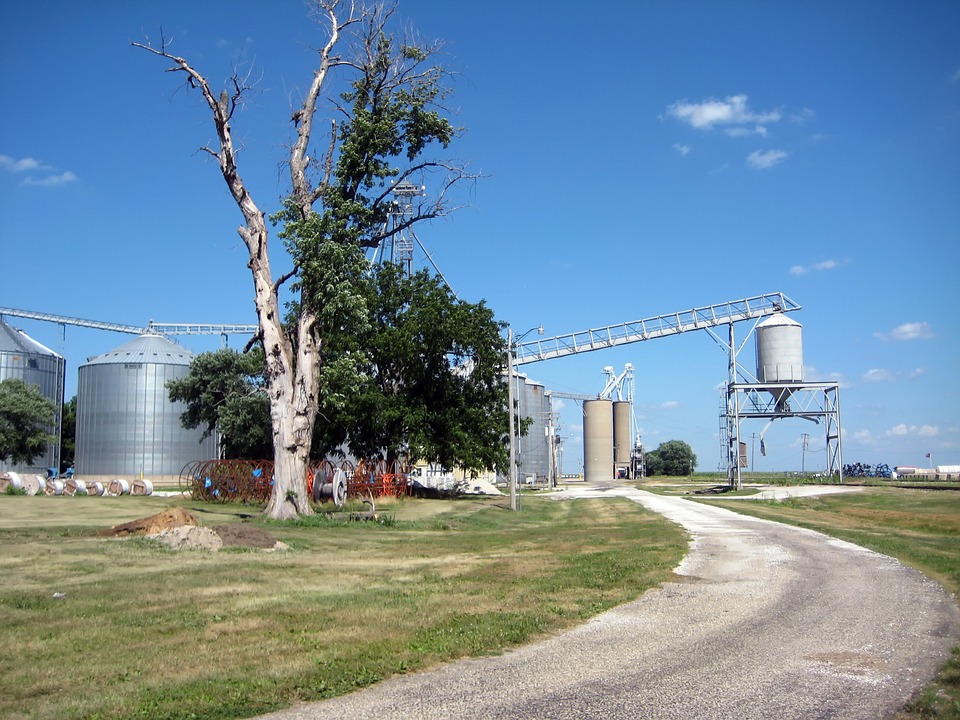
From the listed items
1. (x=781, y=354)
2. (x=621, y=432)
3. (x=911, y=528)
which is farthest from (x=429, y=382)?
(x=621, y=432)

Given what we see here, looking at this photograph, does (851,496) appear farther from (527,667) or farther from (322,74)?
(527,667)

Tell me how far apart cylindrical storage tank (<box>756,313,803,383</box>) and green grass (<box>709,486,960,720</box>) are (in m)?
11.4

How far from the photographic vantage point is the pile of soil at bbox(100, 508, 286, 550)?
1908 centimetres

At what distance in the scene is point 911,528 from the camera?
109 ft

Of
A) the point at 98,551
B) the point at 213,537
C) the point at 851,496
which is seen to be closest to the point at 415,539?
the point at 213,537

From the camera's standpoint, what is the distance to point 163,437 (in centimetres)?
8394

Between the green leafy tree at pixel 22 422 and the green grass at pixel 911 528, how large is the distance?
177 ft

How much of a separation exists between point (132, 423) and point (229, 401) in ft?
105

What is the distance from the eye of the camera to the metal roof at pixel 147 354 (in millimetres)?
85438

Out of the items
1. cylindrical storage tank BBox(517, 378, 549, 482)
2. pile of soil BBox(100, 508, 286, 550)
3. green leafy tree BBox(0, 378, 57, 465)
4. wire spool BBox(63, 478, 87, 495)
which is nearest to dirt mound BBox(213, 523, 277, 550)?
pile of soil BBox(100, 508, 286, 550)

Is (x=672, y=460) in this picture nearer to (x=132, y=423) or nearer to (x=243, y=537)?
(x=132, y=423)

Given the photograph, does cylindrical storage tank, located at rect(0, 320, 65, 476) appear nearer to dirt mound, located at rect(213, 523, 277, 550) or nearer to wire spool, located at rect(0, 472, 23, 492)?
wire spool, located at rect(0, 472, 23, 492)

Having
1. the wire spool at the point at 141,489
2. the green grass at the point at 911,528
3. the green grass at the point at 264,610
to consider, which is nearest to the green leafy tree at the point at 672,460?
the green grass at the point at 911,528

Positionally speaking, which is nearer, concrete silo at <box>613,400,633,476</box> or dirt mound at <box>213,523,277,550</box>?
dirt mound at <box>213,523,277,550</box>
